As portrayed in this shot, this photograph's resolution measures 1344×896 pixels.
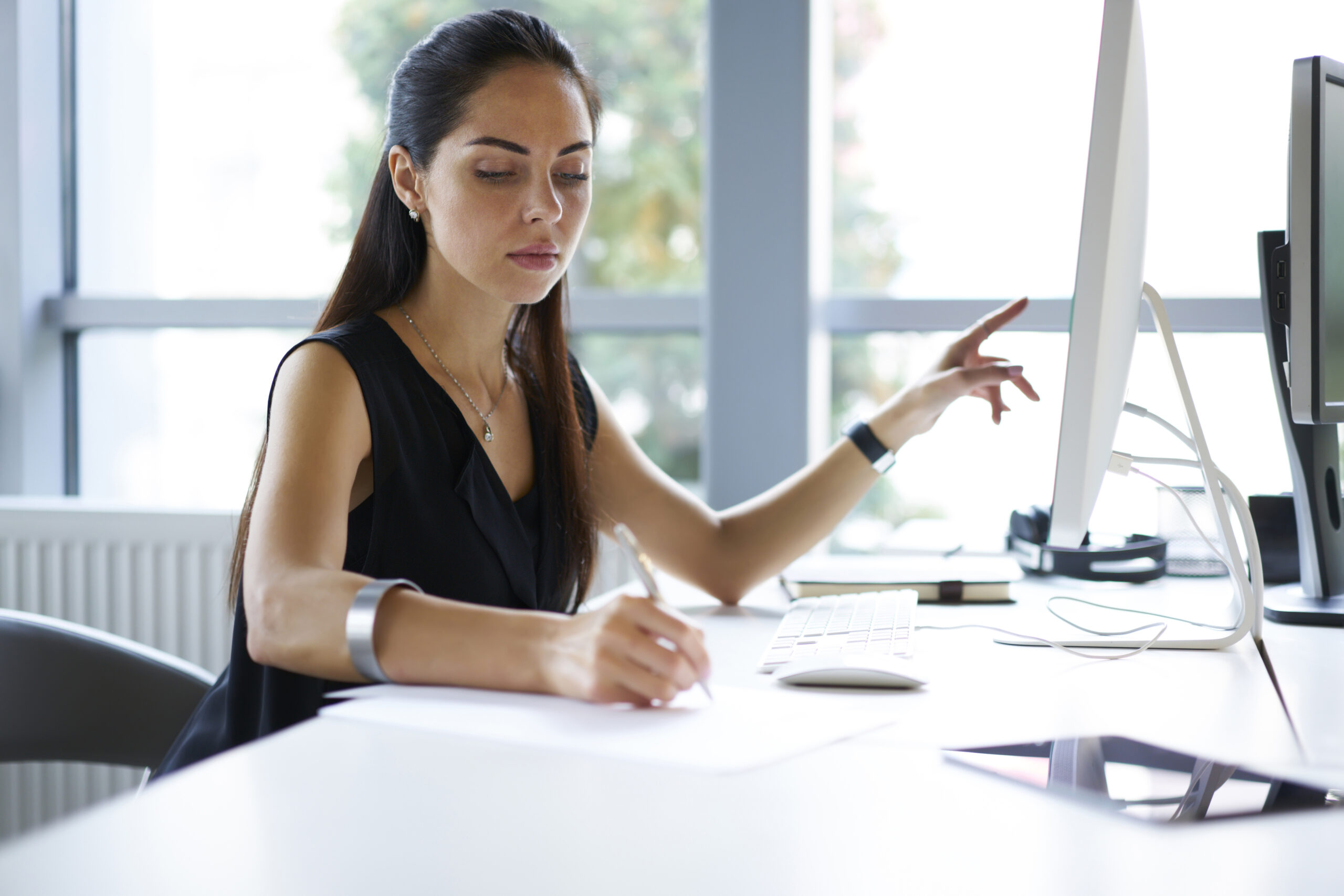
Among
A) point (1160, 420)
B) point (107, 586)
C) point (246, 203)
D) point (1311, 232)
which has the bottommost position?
point (107, 586)

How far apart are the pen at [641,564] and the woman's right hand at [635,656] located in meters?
0.02

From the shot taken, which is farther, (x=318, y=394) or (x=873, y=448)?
(x=873, y=448)

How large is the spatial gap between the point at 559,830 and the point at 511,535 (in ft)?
2.32

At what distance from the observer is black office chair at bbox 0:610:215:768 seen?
1.25 m

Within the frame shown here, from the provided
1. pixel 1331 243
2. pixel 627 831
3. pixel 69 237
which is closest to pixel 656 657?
pixel 627 831

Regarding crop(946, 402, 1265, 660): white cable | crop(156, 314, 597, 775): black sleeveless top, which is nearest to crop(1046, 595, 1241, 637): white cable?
crop(946, 402, 1265, 660): white cable

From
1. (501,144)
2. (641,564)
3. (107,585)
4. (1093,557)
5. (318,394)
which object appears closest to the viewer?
(641,564)

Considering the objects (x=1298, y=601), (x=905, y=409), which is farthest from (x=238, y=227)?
(x=1298, y=601)

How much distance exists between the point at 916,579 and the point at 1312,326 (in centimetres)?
55

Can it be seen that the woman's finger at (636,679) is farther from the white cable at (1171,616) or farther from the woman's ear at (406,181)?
the woman's ear at (406,181)

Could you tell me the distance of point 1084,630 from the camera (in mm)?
1168

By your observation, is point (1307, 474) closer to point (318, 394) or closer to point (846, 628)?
point (846, 628)

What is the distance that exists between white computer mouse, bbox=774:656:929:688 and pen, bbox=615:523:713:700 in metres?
0.11

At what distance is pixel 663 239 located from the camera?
2.40 metres
